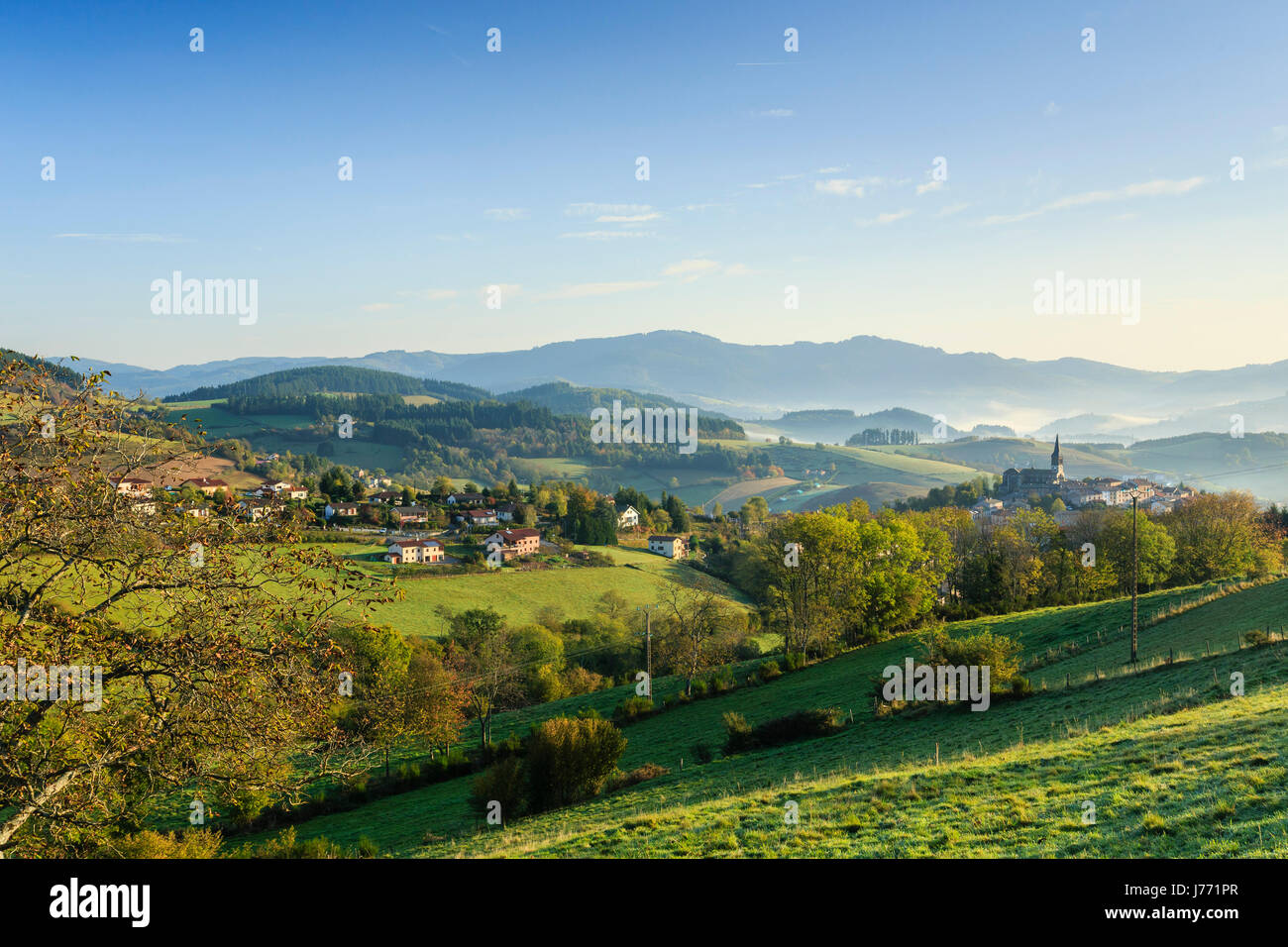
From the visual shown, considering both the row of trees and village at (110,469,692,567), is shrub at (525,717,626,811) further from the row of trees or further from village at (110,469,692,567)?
village at (110,469,692,567)

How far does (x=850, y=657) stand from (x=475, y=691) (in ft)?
78.8

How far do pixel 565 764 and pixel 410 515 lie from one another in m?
77.0

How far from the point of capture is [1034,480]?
16900 centimetres

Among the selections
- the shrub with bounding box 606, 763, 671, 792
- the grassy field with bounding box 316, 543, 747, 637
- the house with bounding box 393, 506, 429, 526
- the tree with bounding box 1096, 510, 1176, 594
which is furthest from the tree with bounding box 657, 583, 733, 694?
the house with bounding box 393, 506, 429, 526

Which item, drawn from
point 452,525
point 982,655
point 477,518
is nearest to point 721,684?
point 982,655

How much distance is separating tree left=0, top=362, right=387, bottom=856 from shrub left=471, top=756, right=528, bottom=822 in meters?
15.6

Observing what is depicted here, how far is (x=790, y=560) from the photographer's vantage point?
5019 centimetres

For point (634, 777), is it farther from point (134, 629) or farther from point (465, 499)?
point (465, 499)

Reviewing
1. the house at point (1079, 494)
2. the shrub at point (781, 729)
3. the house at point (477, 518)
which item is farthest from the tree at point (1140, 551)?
the house at point (1079, 494)

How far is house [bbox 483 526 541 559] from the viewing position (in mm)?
84312

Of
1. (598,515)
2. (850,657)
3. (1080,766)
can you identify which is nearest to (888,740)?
(1080,766)

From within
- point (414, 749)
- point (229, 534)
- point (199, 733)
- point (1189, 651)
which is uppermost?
point (229, 534)
